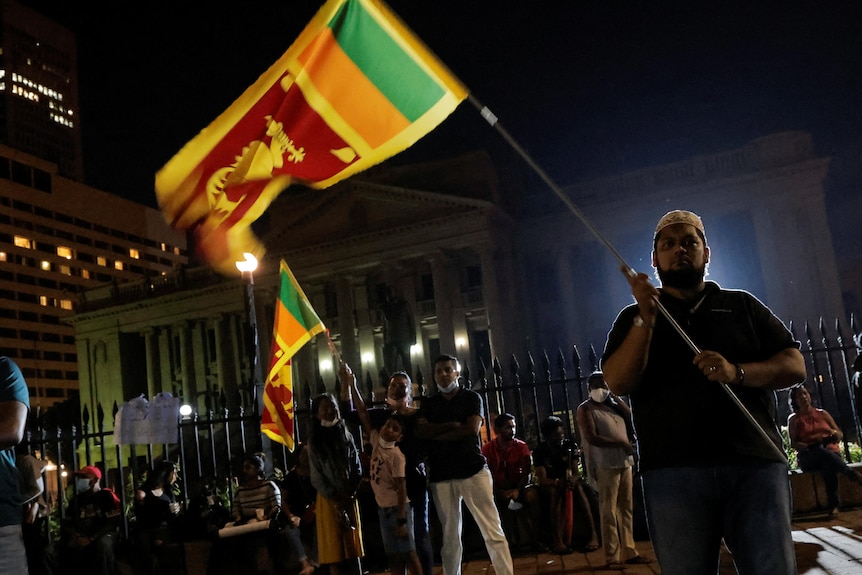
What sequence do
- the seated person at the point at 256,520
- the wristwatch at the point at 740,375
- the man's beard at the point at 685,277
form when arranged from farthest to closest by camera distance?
the seated person at the point at 256,520 → the man's beard at the point at 685,277 → the wristwatch at the point at 740,375

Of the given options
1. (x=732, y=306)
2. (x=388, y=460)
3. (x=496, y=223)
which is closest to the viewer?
(x=732, y=306)

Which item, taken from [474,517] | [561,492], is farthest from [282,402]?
[474,517]

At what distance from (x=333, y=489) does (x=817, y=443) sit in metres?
5.38

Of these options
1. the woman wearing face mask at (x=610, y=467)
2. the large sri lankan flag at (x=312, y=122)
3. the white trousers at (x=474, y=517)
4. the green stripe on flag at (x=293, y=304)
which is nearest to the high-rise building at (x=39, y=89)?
the green stripe on flag at (x=293, y=304)

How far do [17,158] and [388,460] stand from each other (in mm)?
100272

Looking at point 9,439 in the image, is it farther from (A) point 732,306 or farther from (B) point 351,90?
(A) point 732,306

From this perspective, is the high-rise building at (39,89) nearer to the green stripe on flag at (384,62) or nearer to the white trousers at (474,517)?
the white trousers at (474,517)

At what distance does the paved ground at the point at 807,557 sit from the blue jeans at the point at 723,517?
3.95m

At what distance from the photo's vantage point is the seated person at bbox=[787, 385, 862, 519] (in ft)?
30.2

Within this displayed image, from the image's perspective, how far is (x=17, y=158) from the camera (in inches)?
3748

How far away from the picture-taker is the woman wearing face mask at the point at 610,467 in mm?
7785

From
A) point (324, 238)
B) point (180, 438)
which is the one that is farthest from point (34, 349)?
point (180, 438)

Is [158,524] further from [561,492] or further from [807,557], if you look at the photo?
[807,557]

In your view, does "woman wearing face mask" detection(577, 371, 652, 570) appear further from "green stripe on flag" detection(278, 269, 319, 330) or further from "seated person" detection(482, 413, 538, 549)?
"green stripe on flag" detection(278, 269, 319, 330)
